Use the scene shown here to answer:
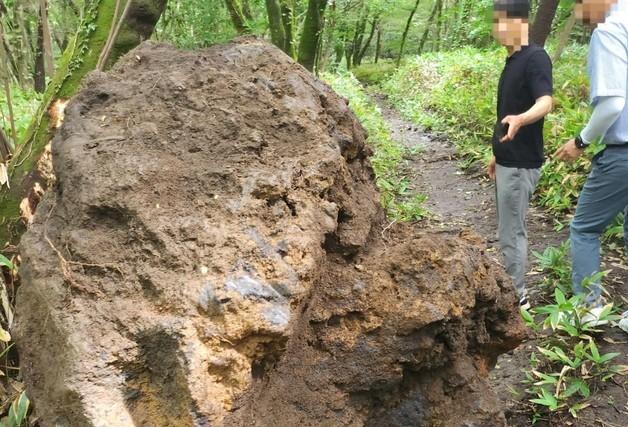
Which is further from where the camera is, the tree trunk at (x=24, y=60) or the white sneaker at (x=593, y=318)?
the tree trunk at (x=24, y=60)

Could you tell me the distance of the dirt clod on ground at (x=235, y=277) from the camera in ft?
5.37

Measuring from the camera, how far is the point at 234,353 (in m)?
1.66

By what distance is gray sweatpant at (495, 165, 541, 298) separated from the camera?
3791 mm

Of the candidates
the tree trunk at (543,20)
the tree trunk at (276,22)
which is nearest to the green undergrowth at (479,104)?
the tree trunk at (543,20)

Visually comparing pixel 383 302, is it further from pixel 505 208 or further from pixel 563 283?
pixel 563 283

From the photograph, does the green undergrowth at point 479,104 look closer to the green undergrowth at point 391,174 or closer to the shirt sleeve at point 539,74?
the green undergrowth at point 391,174

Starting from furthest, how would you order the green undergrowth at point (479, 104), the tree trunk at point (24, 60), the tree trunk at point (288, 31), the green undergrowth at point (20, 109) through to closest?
the tree trunk at point (24, 60), the tree trunk at point (288, 31), the green undergrowth at point (479, 104), the green undergrowth at point (20, 109)

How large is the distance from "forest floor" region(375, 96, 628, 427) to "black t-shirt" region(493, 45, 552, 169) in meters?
1.27

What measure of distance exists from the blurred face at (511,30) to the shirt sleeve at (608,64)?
516 millimetres

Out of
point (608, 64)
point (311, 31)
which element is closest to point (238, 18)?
point (311, 31)

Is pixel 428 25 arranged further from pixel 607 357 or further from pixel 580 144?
pixel 607 357

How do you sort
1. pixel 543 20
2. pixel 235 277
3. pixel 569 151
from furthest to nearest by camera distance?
pixel 543 20, pixel 569 151, pixel 235 277

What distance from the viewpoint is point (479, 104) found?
9.63m

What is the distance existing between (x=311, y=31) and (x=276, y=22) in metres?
0.51
